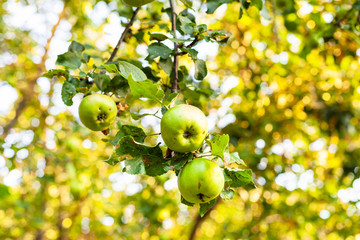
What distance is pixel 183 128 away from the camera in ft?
3.04

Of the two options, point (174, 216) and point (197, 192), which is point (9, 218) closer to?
point (174, 216)

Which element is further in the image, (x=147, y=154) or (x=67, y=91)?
(x=67, y=91)

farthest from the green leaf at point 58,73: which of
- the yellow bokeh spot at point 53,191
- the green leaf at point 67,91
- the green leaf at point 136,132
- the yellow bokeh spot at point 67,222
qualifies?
the yellow bokeh spot at point 53,191

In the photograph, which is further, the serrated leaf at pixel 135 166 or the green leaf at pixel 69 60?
the green leaf at pixel 69 60

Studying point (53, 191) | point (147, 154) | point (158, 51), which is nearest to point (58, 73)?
point (158, 51)

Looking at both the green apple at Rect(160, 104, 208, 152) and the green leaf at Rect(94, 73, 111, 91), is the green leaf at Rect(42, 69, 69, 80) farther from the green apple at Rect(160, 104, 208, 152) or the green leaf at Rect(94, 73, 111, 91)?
the green apple at Rect(160, 104, 208, 152)

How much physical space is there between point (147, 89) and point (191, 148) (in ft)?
0.76

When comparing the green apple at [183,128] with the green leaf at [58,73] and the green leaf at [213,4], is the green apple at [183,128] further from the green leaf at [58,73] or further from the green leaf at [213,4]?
the green leaf at [213,4]

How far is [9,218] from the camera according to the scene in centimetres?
552

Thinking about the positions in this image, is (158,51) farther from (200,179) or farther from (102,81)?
(200,179)

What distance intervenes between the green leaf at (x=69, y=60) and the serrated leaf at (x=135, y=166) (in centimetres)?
54

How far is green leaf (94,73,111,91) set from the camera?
1.23 meters

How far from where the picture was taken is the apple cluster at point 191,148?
0.92 meters

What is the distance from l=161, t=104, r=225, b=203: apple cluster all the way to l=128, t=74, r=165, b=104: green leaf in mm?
72
